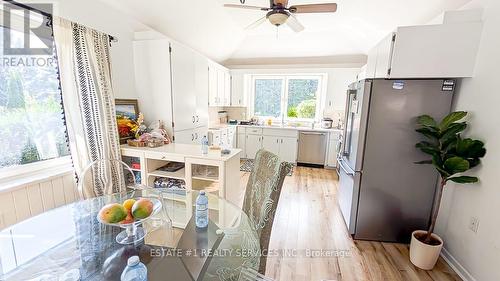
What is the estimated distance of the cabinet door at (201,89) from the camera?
11.3 feet

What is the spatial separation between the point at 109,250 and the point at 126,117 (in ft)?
6.02

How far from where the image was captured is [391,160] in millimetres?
2096

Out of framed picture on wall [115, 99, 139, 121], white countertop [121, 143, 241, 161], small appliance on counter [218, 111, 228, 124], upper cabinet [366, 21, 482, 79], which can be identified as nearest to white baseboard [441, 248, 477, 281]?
upper cabinet [366, 21, 482, 79]

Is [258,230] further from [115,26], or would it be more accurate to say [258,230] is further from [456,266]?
[115,26]

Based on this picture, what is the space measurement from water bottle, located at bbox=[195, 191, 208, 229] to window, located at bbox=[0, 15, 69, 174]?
5.15 ft

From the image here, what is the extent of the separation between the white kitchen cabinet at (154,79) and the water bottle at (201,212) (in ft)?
5.75

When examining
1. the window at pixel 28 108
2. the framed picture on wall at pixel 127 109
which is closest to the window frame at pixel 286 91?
the framed picture on wall at pixel 127 109

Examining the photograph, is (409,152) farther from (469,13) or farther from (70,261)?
(70,261)

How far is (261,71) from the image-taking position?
4996 millimetres

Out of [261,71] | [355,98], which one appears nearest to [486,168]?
[355,98]

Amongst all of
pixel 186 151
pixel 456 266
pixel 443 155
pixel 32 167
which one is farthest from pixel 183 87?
pixel 456 266

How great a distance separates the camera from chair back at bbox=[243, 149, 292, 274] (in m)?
1.15

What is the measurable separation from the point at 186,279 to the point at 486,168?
7.32ft

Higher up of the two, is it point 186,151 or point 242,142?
point 186,151
